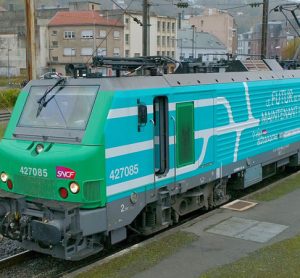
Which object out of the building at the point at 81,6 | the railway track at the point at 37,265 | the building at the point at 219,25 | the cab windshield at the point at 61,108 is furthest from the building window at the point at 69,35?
the railway track at the point at 37,265

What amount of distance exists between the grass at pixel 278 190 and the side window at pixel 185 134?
273 centimetres

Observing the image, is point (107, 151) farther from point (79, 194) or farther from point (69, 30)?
point (69, 30)

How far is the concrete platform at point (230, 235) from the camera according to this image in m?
7.30

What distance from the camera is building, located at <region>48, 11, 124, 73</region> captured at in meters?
71.2

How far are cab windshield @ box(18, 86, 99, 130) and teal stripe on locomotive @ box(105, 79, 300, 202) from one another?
1.49 feet

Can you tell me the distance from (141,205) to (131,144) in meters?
0.99

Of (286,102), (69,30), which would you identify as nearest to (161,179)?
(286,102)

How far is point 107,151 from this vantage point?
717 cm

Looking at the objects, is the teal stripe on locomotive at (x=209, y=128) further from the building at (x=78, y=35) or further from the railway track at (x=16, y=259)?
the building at (x=78, y=35)

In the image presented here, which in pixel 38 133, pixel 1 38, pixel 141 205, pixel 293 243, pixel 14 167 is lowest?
pixel 293 243

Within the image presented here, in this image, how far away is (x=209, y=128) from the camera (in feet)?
31.2

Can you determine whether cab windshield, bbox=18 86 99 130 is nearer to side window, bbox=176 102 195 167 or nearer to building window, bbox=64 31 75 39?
side window, bbox=176 102 195 167

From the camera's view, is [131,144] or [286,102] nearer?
[131,144]

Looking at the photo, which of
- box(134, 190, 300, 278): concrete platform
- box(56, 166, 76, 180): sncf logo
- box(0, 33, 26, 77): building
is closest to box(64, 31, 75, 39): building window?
box(0, 33, 26, 77): building
